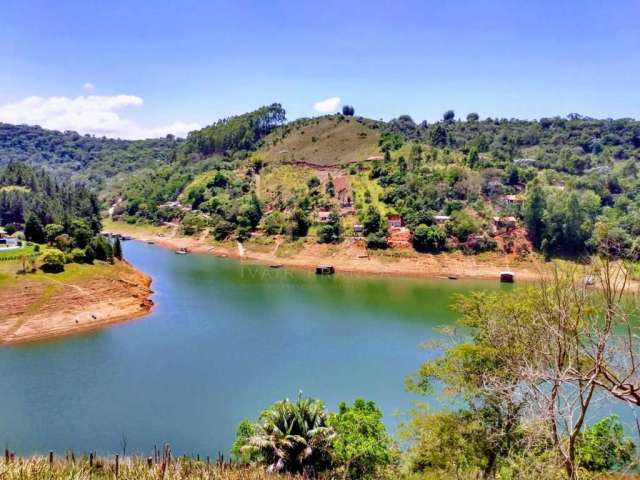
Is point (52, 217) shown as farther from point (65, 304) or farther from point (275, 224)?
point (275, 224)

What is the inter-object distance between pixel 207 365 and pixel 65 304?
15.8m

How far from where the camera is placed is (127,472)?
12.4 meters

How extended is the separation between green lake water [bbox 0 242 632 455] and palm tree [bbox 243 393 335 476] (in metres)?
5.90

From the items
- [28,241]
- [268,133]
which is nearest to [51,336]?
[28,241]

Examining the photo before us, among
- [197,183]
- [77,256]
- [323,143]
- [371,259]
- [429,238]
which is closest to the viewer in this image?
[77,256]

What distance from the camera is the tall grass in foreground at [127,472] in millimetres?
11013

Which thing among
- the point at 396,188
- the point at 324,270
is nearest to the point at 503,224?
the point at 396,188

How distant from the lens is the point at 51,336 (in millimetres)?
35531

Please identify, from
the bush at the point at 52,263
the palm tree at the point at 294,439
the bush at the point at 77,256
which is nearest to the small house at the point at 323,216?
the bush at the point at 77,256

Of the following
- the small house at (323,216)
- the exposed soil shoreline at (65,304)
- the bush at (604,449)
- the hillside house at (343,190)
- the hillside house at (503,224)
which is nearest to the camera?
the bush at (604,449)

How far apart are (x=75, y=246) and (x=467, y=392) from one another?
4375 cm

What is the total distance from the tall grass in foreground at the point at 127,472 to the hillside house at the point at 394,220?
5437 cm

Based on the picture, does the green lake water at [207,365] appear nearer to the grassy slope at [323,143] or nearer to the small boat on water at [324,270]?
the small boat on water at [324,270]

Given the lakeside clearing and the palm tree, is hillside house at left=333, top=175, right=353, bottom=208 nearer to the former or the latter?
the lakeside clearing
